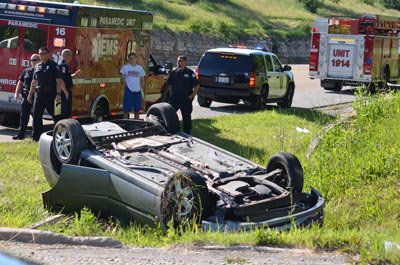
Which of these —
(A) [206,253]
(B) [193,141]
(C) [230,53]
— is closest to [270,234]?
(A) [206,253]

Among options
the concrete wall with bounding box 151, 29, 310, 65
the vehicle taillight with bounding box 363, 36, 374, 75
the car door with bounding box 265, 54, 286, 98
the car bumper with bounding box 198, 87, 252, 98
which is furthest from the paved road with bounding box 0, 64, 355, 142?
the concrete wall with bounding box 151, 29, 310, 65

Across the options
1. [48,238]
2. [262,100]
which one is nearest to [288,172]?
[48,238]

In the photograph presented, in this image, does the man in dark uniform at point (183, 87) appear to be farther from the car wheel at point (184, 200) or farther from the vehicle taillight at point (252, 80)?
the car wheel at point (184, 200)

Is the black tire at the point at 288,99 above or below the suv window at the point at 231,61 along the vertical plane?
below

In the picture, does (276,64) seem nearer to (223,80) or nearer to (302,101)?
(223,80)

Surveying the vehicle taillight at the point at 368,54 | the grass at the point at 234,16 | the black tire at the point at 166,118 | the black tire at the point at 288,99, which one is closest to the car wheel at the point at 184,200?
the black tire at the point at 166,118

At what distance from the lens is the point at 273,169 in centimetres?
930

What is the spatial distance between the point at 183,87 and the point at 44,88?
8.58ft

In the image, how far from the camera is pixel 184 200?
26.5 feet

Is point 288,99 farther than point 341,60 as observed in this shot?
No

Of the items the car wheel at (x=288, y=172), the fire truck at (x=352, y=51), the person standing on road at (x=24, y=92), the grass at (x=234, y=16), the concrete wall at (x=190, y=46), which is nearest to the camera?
the car wheel at (x=288, y=172)

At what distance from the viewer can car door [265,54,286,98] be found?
2309 cm

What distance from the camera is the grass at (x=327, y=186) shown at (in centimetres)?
722

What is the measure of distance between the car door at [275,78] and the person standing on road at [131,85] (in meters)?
7.71
